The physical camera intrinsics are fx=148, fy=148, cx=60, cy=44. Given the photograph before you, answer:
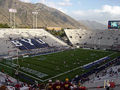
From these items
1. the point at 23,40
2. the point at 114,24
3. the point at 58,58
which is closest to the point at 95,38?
the point at 114,24

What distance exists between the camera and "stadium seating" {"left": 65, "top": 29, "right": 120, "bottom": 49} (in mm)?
56062

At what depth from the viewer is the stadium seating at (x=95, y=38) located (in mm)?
56062

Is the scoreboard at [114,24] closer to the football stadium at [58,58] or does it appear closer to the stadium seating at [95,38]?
the football stadium at [58,58]

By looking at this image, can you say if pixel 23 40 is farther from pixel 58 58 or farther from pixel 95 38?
pixel 95 38

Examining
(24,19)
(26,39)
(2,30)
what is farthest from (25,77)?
(24,19)

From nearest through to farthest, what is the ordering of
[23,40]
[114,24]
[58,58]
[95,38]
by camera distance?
[58,58]
[23,40]
[114,24]
[95,38]

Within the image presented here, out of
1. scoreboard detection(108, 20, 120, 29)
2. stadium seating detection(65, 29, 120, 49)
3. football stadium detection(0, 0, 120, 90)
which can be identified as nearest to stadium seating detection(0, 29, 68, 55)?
football stadium detection(0, 0, 120, 90)

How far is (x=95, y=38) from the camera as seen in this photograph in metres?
60.8

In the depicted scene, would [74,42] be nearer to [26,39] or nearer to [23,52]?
[26,39]

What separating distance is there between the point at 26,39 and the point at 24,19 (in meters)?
118

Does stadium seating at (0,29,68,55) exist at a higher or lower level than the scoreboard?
lower

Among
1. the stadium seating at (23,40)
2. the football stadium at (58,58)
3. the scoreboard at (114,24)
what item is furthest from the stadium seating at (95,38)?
the stadium seating at (23,40)

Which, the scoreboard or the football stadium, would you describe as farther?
the scoreboard

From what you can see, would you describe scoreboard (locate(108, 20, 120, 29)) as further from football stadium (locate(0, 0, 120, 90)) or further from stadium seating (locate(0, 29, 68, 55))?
stadium seating (locate(0, 29, 68, 55))
